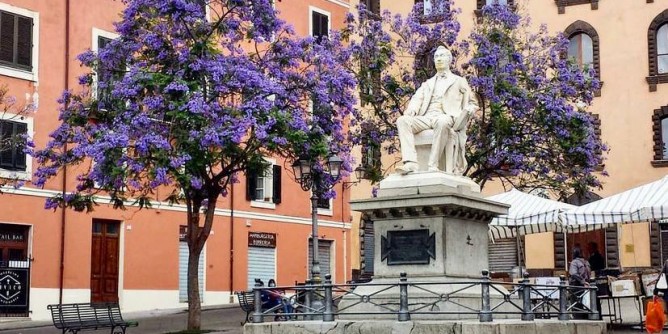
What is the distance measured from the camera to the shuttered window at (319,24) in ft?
135

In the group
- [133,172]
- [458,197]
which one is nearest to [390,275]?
[458,197]

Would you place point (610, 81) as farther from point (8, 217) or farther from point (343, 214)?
point (8, 217)

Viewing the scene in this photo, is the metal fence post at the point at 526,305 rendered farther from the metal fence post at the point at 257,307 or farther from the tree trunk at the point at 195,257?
the tree trunk at the point at 195,257

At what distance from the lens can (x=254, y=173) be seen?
2264 cm

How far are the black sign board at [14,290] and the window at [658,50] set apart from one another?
23528 mm

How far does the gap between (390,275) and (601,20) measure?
87.4 feet

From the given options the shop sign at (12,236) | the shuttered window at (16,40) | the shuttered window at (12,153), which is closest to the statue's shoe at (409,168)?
the shuttered window at (12,153)

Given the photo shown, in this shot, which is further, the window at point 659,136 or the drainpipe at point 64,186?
the window at point 659,136

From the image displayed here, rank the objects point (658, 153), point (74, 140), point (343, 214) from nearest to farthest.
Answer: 1. point (74, 140)
2. point (658, 153)
3. point (343, 214)

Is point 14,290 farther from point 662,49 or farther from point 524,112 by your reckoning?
point 662,49

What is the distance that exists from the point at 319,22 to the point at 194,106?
71.0 ft

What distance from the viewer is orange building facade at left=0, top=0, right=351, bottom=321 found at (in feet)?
95.8

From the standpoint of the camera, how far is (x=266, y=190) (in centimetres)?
3891

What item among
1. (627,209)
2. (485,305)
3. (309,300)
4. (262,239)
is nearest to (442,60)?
(309,300)
